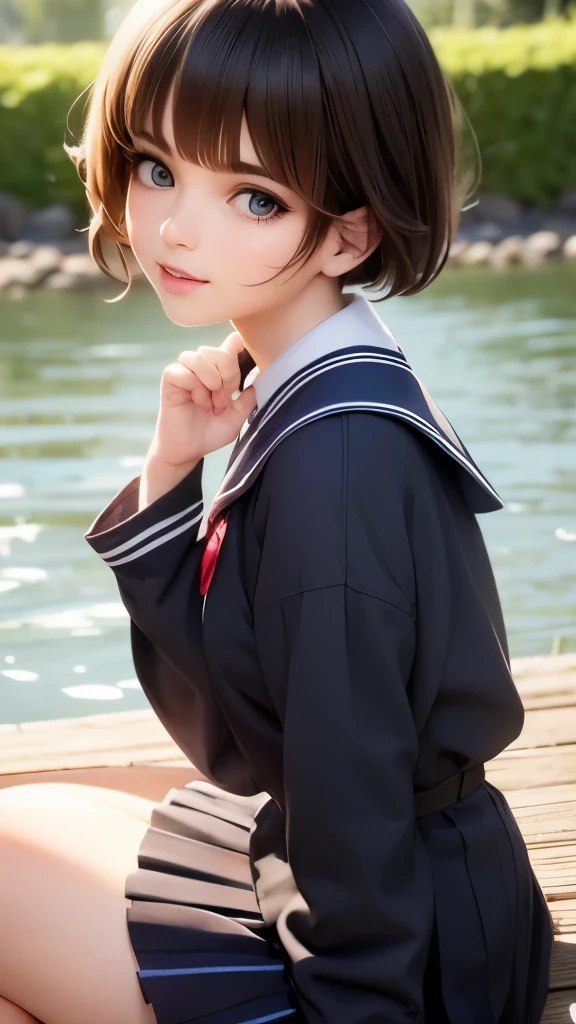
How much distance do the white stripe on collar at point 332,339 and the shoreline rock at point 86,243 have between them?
970 cm

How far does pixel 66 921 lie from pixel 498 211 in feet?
41.6

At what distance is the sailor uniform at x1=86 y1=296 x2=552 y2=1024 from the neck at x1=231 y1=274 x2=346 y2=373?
0.13 ft

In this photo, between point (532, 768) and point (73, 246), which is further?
point (73, 246)

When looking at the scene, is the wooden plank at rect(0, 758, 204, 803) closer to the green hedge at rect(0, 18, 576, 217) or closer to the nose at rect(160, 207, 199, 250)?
the nose at rect(160, 207, 199, 250)

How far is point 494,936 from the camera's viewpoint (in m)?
1.34

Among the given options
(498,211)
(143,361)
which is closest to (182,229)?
(143,361)

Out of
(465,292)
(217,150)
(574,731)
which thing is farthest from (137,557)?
(465,292)

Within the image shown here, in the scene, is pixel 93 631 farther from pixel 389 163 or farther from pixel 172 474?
pixel 389 163

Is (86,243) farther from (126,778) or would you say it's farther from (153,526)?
(153,526)

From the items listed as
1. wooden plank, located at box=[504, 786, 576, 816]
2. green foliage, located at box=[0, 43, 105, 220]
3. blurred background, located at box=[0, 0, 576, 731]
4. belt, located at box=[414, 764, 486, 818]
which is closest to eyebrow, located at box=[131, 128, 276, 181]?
blurred background, located at box=[0, 0, 576, 731]

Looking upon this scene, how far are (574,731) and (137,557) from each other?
1.13 meters

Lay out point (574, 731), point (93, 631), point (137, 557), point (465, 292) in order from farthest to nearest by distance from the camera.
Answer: point (465, 292) → point (93, 631) → point (574, 731) → point (137, 557)

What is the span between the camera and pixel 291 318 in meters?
1.44

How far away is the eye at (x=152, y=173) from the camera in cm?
135
